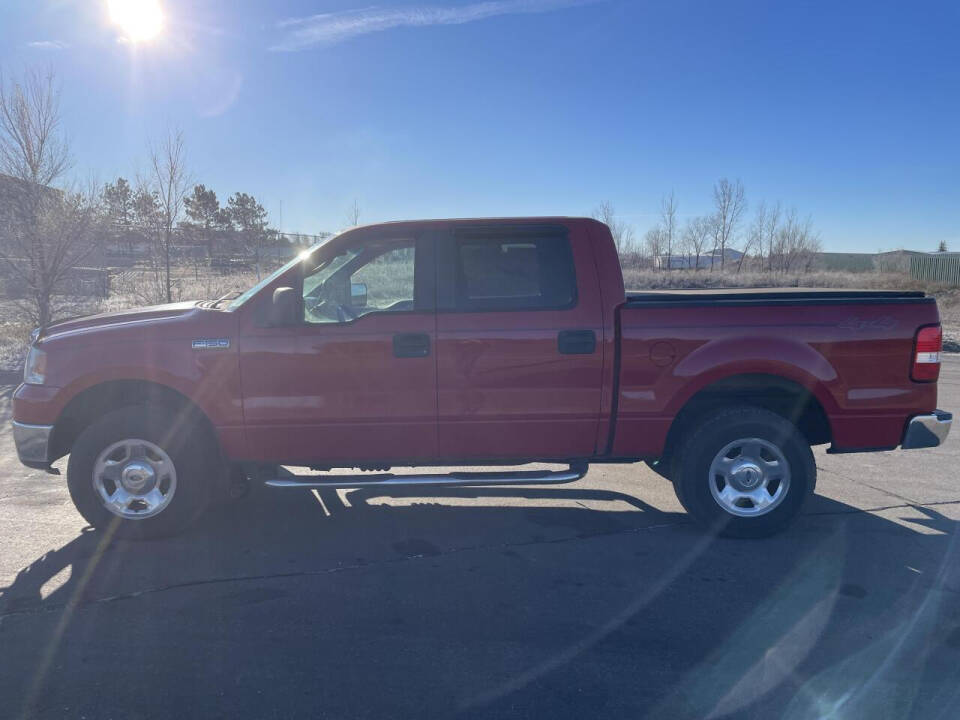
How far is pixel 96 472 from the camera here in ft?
14.1

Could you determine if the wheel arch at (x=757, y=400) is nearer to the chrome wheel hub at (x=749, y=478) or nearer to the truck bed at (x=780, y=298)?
the chrome wheel hub at (x=749, y=478)

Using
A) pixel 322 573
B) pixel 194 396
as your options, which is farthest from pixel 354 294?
pixel 322 573

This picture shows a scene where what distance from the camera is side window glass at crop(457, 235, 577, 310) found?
4.35m

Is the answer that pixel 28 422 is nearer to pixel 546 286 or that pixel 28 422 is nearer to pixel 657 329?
pixel 546 286

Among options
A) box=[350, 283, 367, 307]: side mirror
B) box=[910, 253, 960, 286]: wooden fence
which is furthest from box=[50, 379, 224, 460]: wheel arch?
box=[910, 253, 960, 286]: wooden fence

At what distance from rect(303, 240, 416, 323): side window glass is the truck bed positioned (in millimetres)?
1517

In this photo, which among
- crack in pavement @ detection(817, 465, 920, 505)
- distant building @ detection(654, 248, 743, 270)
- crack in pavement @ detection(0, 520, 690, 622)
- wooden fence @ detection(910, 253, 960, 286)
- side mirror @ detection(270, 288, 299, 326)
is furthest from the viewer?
distant building @ detection(654, 248, 743, 270)

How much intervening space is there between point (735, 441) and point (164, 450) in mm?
3721

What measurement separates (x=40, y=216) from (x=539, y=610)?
1215cm

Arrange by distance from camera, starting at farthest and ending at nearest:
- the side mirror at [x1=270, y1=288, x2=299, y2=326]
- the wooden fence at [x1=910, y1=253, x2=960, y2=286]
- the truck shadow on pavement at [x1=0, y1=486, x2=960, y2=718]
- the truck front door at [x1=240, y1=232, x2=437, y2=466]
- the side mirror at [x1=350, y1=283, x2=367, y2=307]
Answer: the wooden fence at [x1=910, y1=253, x2=960, y2=286] < the side mirror at [x1=350, y1=283, x2=367, y2=307] < the truck front door at [x1=240, y1=232, x2=437, y2=466] < the side mirror at [x1=270, y1=288, x2=299, y2=326] < the truck shadow on pavement at [x1=0, y1=486, x2=960, y2=718]

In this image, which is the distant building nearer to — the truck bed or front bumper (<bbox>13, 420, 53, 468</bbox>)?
the truck bed

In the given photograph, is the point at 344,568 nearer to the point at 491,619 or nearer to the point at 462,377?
the point at 491,619

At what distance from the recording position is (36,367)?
4312mm

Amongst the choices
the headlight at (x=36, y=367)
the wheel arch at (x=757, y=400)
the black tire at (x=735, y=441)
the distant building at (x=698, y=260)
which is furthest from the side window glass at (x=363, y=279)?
the distant building at (x=698, y=260)
